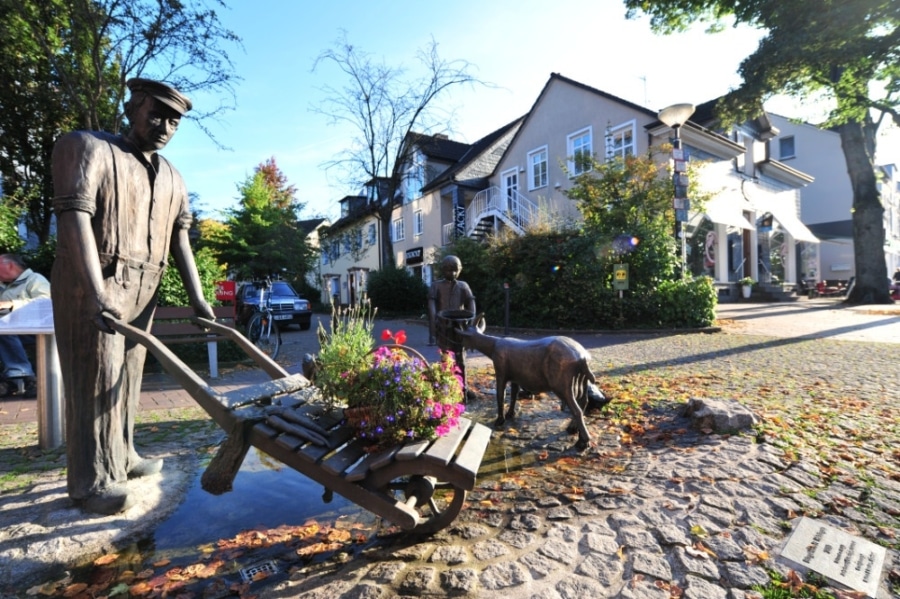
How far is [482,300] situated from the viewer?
46.6 ft

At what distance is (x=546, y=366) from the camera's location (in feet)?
12.7

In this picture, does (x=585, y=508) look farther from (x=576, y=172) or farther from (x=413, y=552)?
(x=576, y=172)

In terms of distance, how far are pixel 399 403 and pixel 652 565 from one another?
4.51ft

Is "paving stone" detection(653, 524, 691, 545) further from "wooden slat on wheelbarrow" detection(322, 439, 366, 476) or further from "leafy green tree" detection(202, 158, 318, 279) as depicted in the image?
"leafy green tree" detection(202, 158, 318, 279)

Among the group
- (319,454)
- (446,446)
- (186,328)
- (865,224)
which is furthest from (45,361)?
(865,224)

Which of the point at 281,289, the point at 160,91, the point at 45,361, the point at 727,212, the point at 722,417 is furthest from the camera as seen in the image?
the point at 727,212

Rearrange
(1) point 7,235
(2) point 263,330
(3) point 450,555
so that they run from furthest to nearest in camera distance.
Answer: (2) point 263,330, (1) point 7,235, (3) point 450,555

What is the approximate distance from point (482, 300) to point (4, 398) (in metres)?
10.6

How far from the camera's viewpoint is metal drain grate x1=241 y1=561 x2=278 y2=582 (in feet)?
7.09

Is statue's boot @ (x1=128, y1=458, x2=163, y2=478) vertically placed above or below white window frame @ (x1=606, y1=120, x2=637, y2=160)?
below

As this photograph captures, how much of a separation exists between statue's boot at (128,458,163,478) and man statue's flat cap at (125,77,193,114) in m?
2.21

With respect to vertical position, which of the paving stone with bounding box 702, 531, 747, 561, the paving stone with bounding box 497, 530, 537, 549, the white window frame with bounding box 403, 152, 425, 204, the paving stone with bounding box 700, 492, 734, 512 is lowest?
the paving stone with bounding box 497, 530, 537, 549

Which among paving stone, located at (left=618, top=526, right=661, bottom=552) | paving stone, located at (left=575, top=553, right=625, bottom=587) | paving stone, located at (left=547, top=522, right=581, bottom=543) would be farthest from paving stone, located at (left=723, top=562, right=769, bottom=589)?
paving stone, located at (left=547, top=522, right=581, bottom=543)

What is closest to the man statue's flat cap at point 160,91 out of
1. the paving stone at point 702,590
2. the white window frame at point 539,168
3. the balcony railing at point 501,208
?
the paving stone at point 702,590
